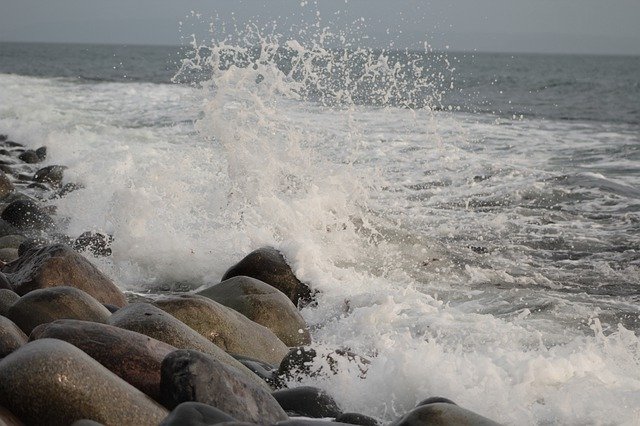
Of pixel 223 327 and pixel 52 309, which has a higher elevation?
pixel 52 309

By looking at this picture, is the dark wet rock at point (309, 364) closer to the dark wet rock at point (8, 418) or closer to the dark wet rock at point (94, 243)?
the dark wet rock at point (8, 418)

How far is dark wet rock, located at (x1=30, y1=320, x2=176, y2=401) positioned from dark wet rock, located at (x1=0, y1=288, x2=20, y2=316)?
111 cm

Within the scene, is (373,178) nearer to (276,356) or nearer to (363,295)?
(363,295)

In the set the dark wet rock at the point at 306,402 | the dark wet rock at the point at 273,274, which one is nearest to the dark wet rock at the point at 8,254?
the dark wet rock at the point at 273,274

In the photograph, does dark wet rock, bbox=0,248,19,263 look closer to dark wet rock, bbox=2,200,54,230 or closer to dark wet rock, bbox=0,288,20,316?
dark wet rock, bbox=2,200,54,230

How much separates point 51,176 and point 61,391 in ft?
35.5

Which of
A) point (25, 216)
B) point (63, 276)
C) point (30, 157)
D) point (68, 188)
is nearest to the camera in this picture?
point (63, 276)

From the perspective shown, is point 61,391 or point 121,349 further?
point 121,349

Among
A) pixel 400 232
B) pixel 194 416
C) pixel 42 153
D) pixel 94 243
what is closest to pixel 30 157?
pixel 42 153

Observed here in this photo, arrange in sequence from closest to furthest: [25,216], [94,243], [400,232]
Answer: [94,243] → [25,216] → [400,232]

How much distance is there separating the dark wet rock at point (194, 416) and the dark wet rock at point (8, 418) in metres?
0.67

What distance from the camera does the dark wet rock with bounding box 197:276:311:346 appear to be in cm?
640

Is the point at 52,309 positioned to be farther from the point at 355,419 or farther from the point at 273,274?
the point at 273,274

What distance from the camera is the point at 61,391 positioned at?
3.58m
